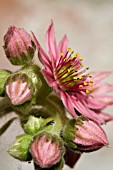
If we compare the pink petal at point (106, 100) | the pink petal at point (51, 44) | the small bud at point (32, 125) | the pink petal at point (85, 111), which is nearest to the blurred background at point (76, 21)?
the pink petal at point (106, 100)

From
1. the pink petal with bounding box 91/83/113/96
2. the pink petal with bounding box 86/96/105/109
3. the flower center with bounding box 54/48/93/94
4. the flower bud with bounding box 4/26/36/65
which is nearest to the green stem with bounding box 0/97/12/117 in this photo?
the flower bud with bounding box 4/26/36/65

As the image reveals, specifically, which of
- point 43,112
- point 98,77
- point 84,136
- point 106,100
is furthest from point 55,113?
point 98,77

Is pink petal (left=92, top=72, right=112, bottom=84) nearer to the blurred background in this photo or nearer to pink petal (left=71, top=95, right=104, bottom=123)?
pink petal (left=71, top=95, right=104, bottom=123)

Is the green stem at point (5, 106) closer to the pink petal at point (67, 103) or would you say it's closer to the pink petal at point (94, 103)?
the pink petal at point (67, 103)

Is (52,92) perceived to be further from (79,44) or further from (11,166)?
(79,44)

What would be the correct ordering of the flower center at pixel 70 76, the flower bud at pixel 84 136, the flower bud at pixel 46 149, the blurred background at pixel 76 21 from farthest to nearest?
the blurred background at pixel 76 21, the flower center at pixel 70 76, the flower bud at pixel 84 136, the flower bud at pixel 46 149

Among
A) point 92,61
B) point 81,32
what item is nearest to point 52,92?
point 92,61

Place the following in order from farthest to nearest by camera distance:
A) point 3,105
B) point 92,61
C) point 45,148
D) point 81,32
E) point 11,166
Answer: point 81,32 < point 92,61 < point 11,166 < point 3,105 < point 45,148
